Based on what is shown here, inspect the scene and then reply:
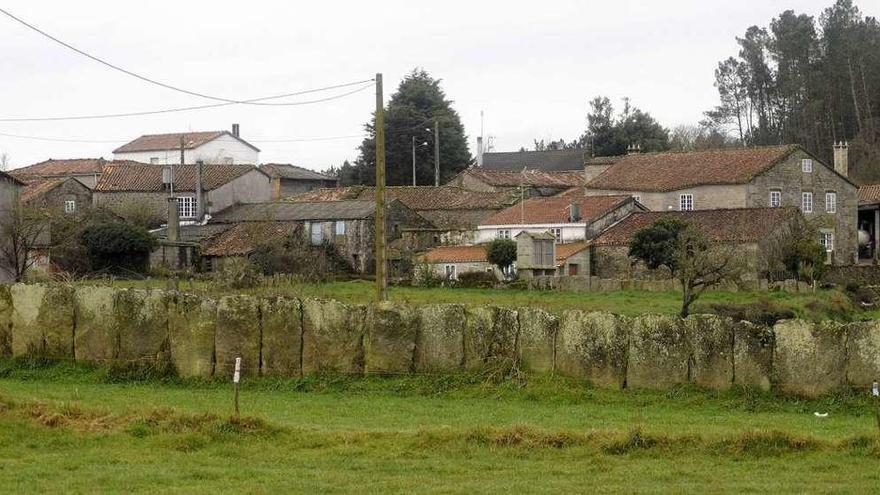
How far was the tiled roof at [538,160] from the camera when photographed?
101000 millimetres

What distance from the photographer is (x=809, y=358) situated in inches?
854

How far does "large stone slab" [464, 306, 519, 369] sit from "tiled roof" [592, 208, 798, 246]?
36233mm

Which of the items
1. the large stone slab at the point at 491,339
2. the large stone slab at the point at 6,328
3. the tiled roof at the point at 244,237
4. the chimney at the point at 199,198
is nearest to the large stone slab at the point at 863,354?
the large stone slab at the point at 491,339

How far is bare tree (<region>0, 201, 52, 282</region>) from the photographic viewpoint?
53.9 metres

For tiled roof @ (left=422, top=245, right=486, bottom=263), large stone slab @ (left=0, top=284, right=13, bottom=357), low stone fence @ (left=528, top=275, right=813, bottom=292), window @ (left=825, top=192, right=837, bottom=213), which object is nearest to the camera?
large stone slab @ (left=0, top=284, right=13, bottom=357)

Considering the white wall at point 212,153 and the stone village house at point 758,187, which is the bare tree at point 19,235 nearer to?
the stone village house at point 758,187

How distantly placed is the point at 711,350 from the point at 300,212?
5016 cm

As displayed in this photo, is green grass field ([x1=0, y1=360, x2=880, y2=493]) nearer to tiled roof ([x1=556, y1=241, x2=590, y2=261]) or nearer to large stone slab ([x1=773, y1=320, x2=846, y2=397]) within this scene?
large stone slab ([x1=773, y1=320, x2=846, y2=397])

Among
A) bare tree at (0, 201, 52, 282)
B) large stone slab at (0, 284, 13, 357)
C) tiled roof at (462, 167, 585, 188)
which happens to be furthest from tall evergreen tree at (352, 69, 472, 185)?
large stone slab at (0, 284, 13, 357)

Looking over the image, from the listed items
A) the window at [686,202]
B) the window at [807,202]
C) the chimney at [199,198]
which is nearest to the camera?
the window at [807,202]

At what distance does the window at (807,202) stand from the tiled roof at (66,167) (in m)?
45.8

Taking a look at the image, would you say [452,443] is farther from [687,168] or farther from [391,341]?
[687,168]

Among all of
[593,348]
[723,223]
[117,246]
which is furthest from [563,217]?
[593,348]

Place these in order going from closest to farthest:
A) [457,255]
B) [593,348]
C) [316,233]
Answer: [593,348] < [457,255] < [316,233]
